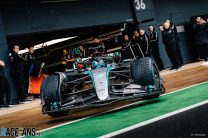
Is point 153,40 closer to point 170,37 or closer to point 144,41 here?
point 144,41

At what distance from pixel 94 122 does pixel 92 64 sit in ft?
5.95

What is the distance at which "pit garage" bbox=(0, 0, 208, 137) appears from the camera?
4.34 metres

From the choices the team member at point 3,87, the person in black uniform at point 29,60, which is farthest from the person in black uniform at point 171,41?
the team member at point 3,87

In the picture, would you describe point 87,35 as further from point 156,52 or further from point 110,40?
point 156,52

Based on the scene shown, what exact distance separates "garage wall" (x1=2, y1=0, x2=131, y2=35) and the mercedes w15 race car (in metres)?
7.07

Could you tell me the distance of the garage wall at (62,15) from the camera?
12945 millimetres

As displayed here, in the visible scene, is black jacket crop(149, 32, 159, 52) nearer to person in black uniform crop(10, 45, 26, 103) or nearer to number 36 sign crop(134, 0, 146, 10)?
number 36 sign crop(134, 0, 146, 10)

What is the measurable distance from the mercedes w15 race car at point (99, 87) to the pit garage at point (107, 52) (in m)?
0.22

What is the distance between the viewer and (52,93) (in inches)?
230

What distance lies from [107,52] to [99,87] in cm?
969

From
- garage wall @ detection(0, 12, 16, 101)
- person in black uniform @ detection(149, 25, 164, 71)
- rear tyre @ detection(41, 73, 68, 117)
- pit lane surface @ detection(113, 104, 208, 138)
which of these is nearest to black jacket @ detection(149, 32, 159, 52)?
person in black uniform @ detection(149, 25, 164, 71)

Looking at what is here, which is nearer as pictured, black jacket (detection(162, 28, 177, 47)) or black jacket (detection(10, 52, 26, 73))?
black jacket (detection(10, 52, 26, 73))

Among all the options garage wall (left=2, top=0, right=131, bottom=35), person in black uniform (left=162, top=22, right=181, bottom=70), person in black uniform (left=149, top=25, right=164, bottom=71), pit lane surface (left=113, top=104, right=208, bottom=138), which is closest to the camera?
pit lane surface (left=113, top=104, right=208, bottom=138)

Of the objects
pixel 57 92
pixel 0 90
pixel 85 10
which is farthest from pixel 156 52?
pixel 57 92
